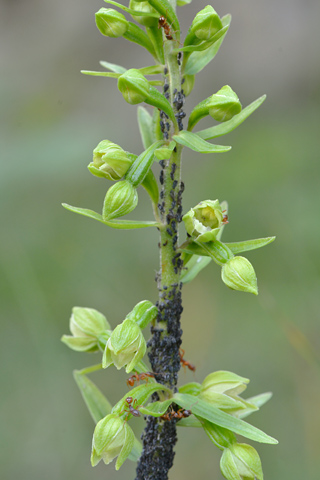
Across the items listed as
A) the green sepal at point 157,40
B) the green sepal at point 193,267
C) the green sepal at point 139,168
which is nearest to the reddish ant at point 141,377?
the green sepal at point 193,267

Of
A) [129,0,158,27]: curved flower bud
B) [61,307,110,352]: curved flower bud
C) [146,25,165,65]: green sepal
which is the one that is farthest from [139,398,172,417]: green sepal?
[129,0,158,27]: curved flower bud

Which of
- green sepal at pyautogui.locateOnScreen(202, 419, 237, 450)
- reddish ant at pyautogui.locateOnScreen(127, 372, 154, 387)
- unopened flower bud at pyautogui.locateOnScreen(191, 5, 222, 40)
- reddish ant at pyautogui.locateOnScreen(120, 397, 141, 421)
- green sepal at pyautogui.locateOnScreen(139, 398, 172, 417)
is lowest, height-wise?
green sepal at pyautogui.locateOnScreen(202, 419, 237, 450)

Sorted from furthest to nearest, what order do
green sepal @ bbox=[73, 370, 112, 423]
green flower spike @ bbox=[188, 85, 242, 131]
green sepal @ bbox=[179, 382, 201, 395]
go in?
green sepal @ bbox=[73, 370, 112, 423] < green sepal @ bbox=[179, 382, 201, 395] < green flower spike @ bbox=[188, 85, 242, 131]

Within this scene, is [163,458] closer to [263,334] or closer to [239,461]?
[239,461]

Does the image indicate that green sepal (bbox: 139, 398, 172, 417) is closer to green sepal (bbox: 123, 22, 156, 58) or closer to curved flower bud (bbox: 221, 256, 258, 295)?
curved flower bud (bbox: 221, 256, 258, 295)

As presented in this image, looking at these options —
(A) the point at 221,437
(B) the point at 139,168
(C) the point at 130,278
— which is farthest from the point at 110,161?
(C) the point at 130,278

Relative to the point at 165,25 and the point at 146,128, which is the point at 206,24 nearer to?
the point at 165,25
